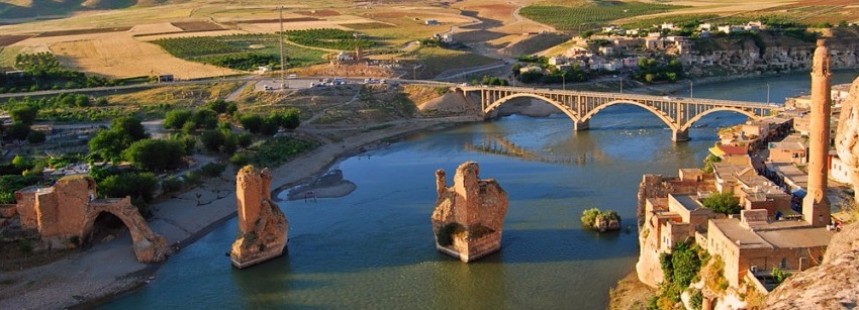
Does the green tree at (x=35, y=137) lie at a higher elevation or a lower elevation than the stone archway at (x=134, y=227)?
higher

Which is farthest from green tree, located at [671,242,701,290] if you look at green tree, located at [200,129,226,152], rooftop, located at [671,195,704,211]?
green tree, located at [200,129,226,152]

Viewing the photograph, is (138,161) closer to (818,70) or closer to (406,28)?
(818,70)

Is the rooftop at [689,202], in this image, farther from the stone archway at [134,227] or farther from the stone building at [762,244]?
the stone archway at [134,227]

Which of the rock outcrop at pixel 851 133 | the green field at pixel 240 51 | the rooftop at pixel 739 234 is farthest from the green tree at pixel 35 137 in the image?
the rock outcrop at pixel 851 133

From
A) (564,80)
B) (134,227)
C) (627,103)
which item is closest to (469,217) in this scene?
(134,227)

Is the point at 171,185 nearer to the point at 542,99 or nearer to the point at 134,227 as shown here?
the point at 134,227

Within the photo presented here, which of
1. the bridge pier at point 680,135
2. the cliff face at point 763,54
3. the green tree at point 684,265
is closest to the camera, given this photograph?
the green tree at point 684,265

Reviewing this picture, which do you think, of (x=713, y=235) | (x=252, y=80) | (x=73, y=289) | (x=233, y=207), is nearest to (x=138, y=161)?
(x=233, y=207)
